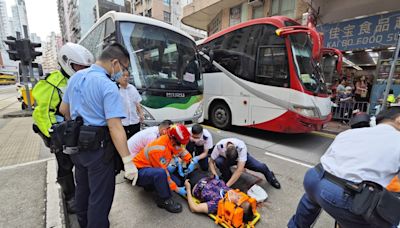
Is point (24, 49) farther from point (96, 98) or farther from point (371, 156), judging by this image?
point (371, 156)

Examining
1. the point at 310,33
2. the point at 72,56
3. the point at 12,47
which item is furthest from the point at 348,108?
the point at 12,47

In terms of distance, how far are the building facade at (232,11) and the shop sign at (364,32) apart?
1.48 metres

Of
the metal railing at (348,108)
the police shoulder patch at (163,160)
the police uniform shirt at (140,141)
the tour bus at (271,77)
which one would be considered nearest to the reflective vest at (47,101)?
the police uniform shirt at (140,141)

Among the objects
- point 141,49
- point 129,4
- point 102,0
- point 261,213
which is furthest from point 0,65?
point 261,213

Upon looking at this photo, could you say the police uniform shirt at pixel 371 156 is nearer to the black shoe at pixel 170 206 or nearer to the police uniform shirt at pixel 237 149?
the police uniform shirt at pixel 237 149

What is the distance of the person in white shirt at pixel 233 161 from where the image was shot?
269 centimetres

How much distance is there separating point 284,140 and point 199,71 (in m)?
2.83

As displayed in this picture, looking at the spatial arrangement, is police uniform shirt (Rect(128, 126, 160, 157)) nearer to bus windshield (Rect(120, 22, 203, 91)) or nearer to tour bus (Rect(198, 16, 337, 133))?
bus windshield (Rect(120, 22, 203, 91))

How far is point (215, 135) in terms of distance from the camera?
5.39m

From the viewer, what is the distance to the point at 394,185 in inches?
48.4

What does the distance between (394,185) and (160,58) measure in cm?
361

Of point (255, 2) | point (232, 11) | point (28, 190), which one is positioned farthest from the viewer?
point (232, 11)

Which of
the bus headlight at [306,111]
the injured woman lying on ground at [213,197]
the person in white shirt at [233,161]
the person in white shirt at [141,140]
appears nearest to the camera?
the injured woman lying on ground at [213,197]

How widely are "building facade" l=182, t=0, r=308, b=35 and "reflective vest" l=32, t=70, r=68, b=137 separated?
9.38 m
